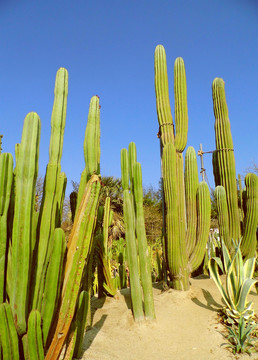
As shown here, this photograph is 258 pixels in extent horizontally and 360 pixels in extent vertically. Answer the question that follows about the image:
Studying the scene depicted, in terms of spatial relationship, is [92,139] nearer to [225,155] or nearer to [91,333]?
[91,333]

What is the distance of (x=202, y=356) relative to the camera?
3826mm

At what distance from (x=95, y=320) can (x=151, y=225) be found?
14242 mm

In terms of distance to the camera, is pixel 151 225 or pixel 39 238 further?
pixel 151 225

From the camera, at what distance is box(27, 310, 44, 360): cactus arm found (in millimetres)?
2373

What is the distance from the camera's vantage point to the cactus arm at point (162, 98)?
6.36 m

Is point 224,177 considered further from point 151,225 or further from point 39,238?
point 151,225

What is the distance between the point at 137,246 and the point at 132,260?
0.28 metres

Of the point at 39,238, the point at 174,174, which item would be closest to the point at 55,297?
the point at 39,238

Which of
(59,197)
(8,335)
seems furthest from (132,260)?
(8,335)

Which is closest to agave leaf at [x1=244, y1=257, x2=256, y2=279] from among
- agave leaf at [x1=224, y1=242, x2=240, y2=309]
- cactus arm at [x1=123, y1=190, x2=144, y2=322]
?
agave leaf at [x1=224, y1=242, x2=240, y2=309]

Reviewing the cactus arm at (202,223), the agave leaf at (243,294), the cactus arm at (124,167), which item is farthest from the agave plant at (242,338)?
the cactus arm at (124,167)

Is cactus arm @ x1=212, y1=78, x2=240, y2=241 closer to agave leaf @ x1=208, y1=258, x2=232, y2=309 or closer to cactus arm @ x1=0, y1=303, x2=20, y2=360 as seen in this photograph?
agave leaf @ x1=208, y1=258, x2=232, y2=309

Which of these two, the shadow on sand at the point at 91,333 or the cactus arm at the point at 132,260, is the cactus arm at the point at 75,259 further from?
the cactus arm at the point at 132,260

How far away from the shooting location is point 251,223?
19.5 feet
